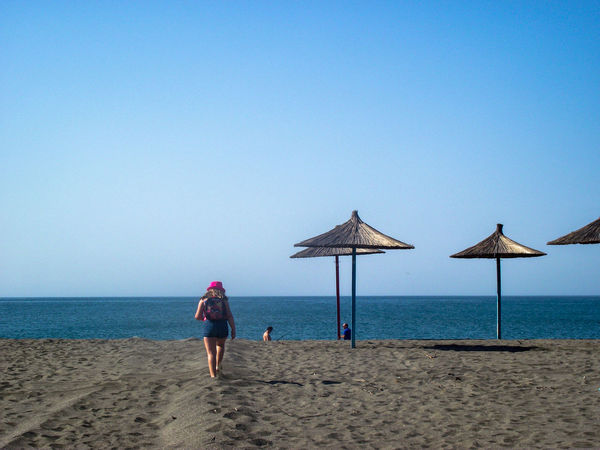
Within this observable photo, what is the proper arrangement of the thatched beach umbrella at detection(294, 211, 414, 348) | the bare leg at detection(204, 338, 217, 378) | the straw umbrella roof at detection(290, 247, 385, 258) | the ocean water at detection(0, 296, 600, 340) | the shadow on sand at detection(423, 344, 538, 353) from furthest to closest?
the ocean water at detection(0, 296, 600, 340) < the straw umbrella roof at detection(290, 247, 385, 258) < the shadow on sand at detection(423, 344, 538, 353) < the thatched beach umbrella at detection(294, 211, 414, 348) < the bare leg at detection(204, 338, 217, 378)

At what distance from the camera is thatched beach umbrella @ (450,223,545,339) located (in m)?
12.6

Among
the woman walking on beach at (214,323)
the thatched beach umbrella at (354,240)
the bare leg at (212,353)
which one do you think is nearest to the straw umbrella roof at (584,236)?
the thatched beach umbrella at (354,240)

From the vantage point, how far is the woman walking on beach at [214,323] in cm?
720

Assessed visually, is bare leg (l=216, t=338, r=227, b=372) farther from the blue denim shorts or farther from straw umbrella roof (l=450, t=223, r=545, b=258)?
straw umbrella roof (l=450, t=223, r=545, b=258)

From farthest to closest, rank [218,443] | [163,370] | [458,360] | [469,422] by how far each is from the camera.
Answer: [458,360], [163,370], [469,422], [218,443]

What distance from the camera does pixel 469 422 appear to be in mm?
5535

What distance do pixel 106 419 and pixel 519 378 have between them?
5855 millimetres

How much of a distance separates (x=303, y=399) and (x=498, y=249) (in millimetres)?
8128

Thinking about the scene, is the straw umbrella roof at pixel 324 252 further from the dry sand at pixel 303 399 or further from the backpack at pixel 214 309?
the backpack at pixel 214 309

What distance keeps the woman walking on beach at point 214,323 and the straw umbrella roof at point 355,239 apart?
3849 millimetres

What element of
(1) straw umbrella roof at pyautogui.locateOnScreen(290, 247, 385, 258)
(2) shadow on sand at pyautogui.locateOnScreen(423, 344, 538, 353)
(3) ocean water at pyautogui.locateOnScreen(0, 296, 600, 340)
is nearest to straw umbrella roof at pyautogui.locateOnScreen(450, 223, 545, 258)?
(2) shadow on sand at pyautogui.locateOnScreen(423, 344, 538, 353)

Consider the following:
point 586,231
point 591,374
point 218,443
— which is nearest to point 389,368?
point 591,374

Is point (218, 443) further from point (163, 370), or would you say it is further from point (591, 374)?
A: point (591, 374)

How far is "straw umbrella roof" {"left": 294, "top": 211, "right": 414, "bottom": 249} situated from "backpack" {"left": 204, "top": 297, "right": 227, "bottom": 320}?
3858mm
